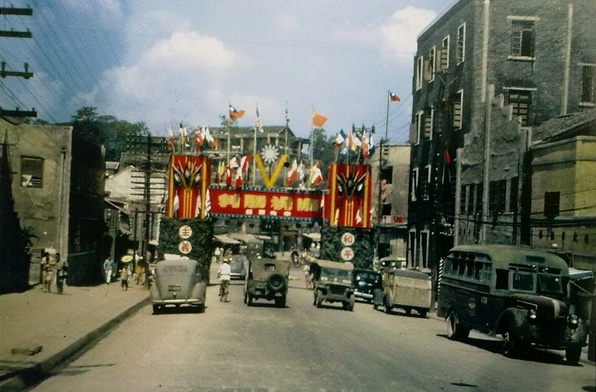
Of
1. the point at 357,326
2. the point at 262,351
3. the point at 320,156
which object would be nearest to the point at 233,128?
the point at 320,156

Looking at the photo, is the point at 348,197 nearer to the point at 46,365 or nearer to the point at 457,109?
the point at 457,109

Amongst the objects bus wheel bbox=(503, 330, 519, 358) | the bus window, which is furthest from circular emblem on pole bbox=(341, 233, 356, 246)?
bus wheel bbox=(503, 330, 519, 358)

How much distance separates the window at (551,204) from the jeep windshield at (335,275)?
10.0 metres

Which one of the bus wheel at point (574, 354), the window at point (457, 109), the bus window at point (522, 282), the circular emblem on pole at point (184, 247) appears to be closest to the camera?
the bus wheel at point (574, 354)

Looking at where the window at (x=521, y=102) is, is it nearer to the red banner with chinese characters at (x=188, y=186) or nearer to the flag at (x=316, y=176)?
the flag at (x=316, y=176)

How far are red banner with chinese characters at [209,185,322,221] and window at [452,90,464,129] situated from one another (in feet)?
39.1

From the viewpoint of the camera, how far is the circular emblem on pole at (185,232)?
177ft

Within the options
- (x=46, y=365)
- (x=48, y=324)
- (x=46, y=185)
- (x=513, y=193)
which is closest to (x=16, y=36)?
(x=48, y=324)

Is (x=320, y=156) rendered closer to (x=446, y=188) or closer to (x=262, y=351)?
(x=446, y=188)

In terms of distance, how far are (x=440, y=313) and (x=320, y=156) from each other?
13823 cm

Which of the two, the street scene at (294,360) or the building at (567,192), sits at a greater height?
the building at (567,192)

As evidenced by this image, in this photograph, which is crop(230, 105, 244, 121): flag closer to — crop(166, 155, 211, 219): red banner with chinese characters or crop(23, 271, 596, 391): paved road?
crop(166, 155, 211, 219): red banner with chinese characters

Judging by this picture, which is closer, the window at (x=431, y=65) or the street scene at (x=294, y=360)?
the street scene at (x=294, y=360)

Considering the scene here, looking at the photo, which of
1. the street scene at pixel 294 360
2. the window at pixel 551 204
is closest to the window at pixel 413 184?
the window at pixel 551 204
